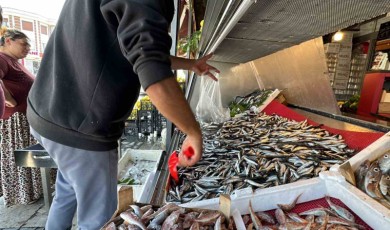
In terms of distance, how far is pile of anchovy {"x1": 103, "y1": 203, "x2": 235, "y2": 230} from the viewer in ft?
4.10

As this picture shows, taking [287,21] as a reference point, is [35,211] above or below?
below

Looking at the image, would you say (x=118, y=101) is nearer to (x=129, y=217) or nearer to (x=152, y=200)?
(x=129, y=217)

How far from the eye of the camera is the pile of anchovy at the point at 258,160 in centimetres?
223

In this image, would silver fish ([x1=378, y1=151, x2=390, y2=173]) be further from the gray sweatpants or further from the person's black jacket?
the gray sweatpants

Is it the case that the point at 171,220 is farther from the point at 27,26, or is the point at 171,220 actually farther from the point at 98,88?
the point at 27,26

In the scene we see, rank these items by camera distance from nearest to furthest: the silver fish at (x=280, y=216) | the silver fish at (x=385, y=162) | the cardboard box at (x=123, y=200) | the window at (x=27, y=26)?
the cardboard box at (x=123, y=200)
the silver fish at (x=280, y=216)
the silver fish at (x=385, y=162)
the window at (x=27, y=26)

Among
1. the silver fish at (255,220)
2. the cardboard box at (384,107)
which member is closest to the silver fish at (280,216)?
the silver fish at (255,220)

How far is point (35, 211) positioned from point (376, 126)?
532 centimetres

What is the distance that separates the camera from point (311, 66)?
5.46 metres

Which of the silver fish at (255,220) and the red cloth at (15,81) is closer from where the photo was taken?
the silver fish at (255,220)

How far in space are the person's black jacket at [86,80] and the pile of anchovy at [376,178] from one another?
1.52 metres

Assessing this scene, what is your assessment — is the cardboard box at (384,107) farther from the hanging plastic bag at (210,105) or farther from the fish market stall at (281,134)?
the hanging plastic bag at (210,105)

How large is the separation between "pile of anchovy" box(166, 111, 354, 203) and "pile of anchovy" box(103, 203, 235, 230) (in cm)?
78

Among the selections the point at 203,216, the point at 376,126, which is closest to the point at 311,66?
the point at 376,126
